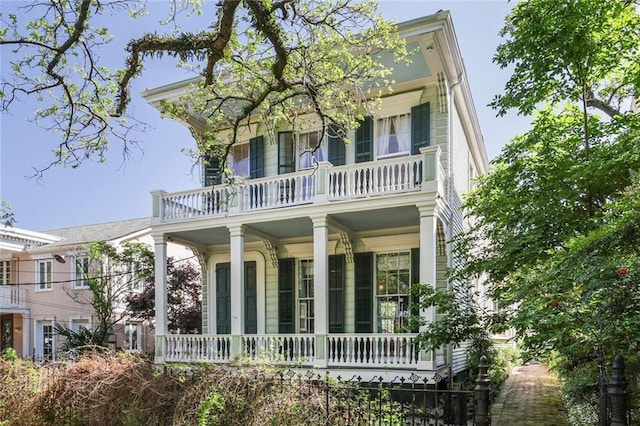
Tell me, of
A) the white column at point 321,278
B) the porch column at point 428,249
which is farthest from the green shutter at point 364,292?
the porch column at point 428,249

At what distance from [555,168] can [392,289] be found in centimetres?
563

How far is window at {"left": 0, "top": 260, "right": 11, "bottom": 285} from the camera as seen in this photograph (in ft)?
75.4

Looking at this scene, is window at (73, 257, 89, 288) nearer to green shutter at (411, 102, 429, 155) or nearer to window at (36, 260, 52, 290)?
window at (36, 260, 52, 290)

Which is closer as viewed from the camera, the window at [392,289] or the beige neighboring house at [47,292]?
the window at [392,289]

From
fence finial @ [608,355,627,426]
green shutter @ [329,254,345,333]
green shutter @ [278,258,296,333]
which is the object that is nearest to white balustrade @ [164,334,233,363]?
green shutter @ [278,258,296,333]

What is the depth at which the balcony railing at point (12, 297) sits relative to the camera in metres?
22.0

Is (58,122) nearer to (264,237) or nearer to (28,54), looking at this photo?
(28,54)

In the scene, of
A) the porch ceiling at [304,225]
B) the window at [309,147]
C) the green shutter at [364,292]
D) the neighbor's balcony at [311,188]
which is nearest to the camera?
the neighbor's balcony at [311,188]

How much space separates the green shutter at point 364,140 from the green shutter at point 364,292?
2.53 meters

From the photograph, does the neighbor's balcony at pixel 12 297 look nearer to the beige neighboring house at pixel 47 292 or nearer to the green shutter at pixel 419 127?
the beige neighboring house at pixel 47 292

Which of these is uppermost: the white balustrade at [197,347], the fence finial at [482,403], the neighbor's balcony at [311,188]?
the neighbor's balcony at [311,188]

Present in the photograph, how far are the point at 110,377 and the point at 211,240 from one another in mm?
7275

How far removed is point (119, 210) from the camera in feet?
83.6

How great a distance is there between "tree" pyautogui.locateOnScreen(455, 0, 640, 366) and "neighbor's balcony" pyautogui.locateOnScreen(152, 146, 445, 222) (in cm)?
167
